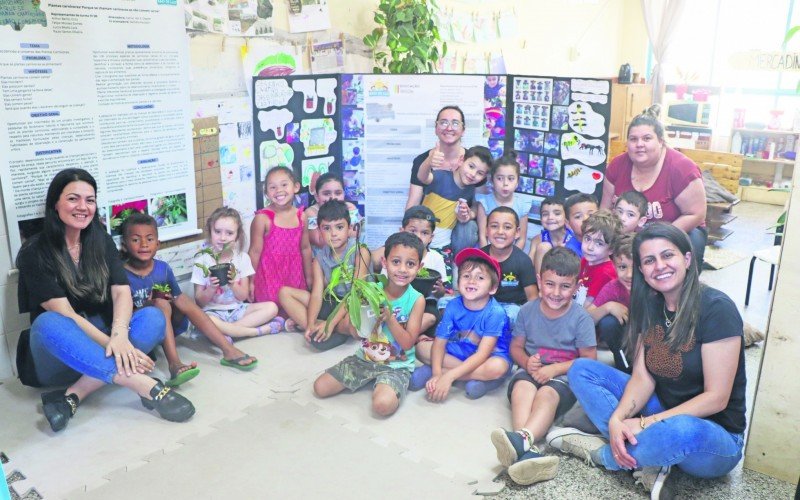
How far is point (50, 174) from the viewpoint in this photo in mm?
3281

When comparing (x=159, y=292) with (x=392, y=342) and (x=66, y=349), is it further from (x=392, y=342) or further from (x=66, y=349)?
(x=392, y=342)

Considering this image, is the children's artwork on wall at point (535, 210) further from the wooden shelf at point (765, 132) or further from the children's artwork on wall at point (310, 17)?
the wooden shelf at point (765, 132)

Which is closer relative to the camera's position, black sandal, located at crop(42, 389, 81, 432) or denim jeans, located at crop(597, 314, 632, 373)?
black sandal, located at crop(42, 389, 81, 432)

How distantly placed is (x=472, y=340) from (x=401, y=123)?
168 centimetres

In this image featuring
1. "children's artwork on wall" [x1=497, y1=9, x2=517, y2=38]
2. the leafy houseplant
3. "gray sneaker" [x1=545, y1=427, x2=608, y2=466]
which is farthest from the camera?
"children's artwork on wall" [x1=497, y1=9, x2=517, y2=38]

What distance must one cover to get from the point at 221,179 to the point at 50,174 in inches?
39.9

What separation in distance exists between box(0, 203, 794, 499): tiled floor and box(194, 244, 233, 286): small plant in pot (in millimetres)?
524

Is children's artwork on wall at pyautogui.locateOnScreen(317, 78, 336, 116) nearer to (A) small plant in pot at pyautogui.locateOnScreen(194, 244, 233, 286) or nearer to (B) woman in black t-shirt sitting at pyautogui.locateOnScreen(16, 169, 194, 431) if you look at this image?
(A) small plant in pot at pyautogui.locateOnScreen(194, 244, 233, 286)

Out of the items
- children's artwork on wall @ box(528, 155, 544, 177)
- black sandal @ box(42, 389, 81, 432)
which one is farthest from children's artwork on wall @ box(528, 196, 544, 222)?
black sandal @ box(42, 389, 81, 432)

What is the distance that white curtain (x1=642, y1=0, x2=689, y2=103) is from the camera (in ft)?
24.6

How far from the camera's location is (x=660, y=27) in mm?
7621

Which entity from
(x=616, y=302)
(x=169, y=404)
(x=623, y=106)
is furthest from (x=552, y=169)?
(x=623, y=106)

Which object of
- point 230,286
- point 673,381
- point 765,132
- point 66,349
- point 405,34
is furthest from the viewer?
point 765,132

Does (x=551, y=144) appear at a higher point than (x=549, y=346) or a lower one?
higher
